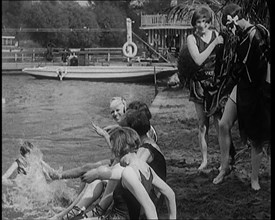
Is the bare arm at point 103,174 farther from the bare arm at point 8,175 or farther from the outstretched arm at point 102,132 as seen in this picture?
the bare arm at point 8,175

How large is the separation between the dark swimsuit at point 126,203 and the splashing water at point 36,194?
26 centimetres

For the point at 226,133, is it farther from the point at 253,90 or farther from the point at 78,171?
the point at 78,171

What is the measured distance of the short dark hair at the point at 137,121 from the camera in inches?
120

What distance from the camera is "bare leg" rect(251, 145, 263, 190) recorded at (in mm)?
3137

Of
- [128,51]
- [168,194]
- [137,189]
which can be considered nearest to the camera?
[137,189]

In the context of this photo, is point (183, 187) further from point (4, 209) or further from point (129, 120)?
point (4, 209)

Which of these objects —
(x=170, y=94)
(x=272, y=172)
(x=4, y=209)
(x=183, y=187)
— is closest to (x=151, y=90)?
(x=170, y=94)

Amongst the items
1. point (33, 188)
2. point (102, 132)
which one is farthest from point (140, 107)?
point (33, 188)

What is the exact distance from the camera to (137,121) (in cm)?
307

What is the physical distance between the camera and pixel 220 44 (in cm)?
310

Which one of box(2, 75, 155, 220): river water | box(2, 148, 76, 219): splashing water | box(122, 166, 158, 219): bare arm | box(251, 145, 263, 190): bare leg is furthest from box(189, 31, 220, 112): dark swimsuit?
box(2, 148, 76, 219): splashing water

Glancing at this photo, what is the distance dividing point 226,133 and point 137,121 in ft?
1.47

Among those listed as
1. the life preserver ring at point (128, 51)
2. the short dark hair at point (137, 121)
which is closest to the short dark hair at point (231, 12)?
the life preserver ring at point (128, 51)

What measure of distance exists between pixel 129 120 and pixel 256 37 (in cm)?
72
